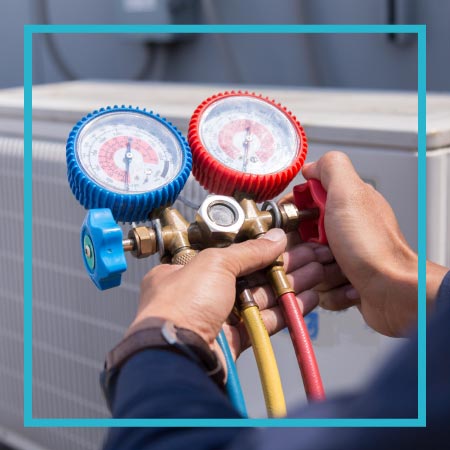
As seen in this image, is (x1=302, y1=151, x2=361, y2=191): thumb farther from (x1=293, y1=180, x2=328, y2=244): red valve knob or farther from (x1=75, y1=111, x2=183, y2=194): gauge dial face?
(x1=75, y1=111, x2=183, y2=194): gauge dial face

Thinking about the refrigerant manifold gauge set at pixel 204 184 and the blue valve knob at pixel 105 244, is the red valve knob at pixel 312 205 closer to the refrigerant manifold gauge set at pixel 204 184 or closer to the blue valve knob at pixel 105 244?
the refrigerant manifold gauge set at pixel 204 184

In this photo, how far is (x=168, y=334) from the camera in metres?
0.47

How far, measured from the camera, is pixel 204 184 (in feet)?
1.98

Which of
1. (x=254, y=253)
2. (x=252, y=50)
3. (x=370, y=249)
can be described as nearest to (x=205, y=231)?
(x=254, y=253)

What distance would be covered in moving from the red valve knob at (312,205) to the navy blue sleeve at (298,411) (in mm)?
210

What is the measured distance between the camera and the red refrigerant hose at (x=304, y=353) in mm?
518

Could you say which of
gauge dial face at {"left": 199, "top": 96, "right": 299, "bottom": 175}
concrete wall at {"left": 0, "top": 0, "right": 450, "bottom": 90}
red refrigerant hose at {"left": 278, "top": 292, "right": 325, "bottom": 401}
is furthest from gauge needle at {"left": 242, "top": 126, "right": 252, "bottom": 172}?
concrete wall at {"left": 0, "top": 0, "right": 450, "bottom": 90}

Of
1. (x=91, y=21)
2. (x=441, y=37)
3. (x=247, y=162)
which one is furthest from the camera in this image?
(x=91, y=21)

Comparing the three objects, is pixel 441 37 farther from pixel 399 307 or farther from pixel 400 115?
pixel 399 307

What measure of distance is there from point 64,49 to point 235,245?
1.36m

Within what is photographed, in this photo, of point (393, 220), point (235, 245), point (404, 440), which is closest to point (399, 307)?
point (393, 220)

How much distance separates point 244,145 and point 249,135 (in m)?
0.01

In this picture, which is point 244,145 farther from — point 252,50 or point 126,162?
point 252,50

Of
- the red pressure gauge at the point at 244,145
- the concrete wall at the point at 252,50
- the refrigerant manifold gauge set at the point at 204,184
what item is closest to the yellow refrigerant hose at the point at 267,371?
the refrigerant manifold gauge set at the point at 204,184
